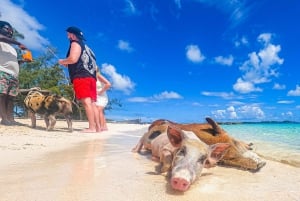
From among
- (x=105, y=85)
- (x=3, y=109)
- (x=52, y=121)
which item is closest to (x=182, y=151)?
(x=52, y=121)

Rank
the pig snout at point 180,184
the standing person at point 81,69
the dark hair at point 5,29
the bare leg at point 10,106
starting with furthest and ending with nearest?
the bare leg at point 10,106, the dark hair at point 5,29, the standing person at point 81,69, the pig snout at point 180,184

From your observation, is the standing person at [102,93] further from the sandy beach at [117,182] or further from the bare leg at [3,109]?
the sandy beach at [117,182]

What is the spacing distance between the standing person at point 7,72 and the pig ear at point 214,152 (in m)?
6.21

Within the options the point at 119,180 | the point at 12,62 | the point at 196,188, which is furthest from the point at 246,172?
the point at 12,62

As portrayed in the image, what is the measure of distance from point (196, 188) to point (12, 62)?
22.4 ft

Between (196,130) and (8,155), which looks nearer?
(8,155)

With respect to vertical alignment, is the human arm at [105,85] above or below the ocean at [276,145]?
above

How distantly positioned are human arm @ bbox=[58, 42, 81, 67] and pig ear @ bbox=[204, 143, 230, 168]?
4.97 metres

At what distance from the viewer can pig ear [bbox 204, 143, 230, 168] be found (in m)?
2.96

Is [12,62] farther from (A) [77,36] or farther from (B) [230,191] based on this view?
(B) [230,191]

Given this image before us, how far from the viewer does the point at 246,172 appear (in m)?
3.29

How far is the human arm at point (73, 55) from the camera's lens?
22.7ft

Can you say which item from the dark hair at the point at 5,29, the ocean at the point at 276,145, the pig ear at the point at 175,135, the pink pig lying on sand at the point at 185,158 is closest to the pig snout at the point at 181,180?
the pink pig lying on sand at the point at 185,158

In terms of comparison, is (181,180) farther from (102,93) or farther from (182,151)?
(102,93)
